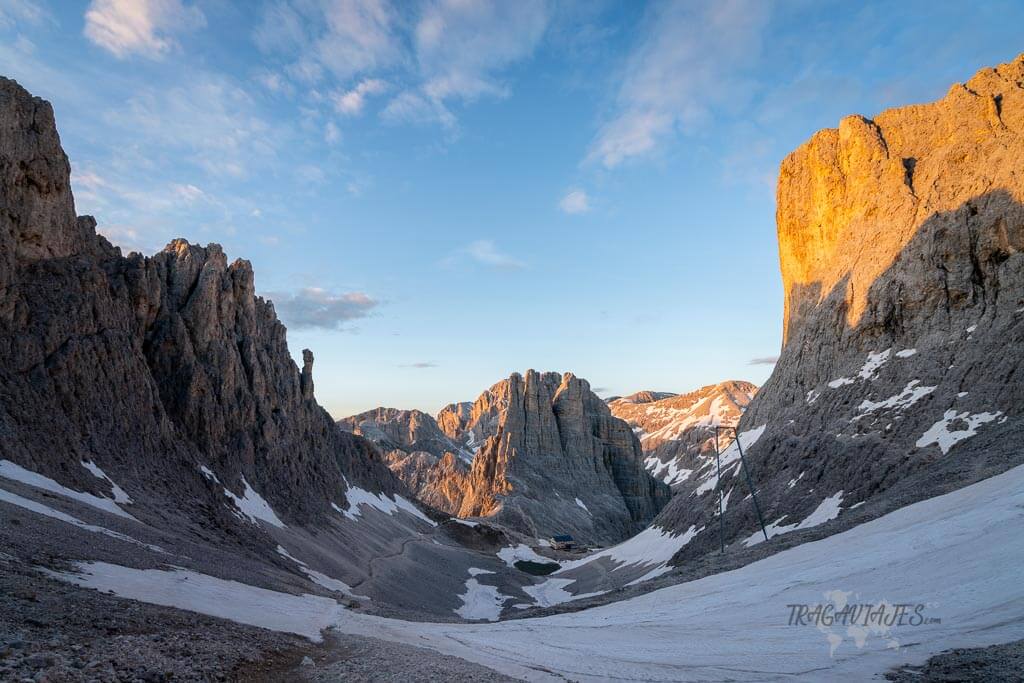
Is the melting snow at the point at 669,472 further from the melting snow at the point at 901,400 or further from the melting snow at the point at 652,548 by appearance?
the melting snow at the point at 901,400

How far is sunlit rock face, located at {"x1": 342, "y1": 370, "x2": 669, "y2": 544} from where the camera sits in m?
127

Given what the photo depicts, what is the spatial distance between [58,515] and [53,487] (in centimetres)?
735

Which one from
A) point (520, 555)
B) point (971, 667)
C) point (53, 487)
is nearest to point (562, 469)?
point (520, 555)

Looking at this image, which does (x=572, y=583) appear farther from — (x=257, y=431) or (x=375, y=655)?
(x=375, y=655)

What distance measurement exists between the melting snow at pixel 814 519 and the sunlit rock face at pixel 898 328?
0.14m

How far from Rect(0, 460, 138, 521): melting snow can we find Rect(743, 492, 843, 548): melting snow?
3781 centimetres

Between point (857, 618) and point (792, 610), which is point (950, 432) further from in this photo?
point (857, 618)

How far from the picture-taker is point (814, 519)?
37.5 metres

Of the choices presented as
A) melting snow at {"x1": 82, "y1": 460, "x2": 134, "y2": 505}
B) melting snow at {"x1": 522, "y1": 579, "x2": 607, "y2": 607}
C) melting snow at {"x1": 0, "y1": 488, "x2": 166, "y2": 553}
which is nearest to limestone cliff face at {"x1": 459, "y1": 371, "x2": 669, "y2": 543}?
melting snow at {"x1": 522, "y1": 579, "x2": 607, "y2": 607}

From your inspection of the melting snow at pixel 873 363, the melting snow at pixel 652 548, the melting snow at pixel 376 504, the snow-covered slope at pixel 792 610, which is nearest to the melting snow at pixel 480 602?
the melting snow at pixel 652 548

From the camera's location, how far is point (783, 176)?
263 feet

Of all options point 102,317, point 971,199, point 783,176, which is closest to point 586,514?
point 783,176

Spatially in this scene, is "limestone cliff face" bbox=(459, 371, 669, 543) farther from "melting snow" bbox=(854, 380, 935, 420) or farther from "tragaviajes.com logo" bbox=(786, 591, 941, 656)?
"tragaviajes.com logo" bbox=(786, 591, 941, 656)

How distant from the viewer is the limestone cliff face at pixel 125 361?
36.7 meters
